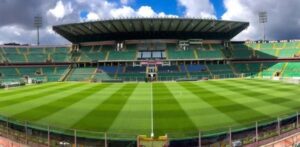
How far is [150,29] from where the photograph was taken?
73.1m

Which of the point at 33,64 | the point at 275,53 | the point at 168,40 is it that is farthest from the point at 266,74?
the point at 33,64

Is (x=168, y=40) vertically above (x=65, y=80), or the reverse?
(x=168, y=40)

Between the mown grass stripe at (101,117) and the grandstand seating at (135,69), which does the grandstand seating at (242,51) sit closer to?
the grandstand seating at (135,69)

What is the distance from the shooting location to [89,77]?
220 feet

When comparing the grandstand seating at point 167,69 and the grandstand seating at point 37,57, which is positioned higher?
the grandstand seating at point 37,57

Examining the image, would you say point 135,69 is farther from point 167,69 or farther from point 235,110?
point 235,110

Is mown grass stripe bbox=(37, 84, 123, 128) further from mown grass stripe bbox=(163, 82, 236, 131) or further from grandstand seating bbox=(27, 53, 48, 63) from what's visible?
grandstand seating bbox=(27, 53, 48, 63)

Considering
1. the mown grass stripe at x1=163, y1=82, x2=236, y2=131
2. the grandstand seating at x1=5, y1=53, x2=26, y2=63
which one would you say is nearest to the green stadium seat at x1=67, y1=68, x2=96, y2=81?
the grandstand seating at x1=5, y1=53, x2=26, y2=63

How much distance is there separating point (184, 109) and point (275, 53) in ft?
199

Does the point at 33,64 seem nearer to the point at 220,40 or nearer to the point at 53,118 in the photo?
the point at 220,40

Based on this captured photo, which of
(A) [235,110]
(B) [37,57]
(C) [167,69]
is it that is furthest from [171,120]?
(B) [37,57]

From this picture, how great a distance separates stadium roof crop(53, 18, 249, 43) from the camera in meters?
66.3

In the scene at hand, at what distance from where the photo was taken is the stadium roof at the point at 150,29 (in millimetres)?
66312

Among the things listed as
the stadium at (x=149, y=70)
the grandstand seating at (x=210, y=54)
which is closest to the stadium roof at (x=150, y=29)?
the stadium at (x=149, y=70)
